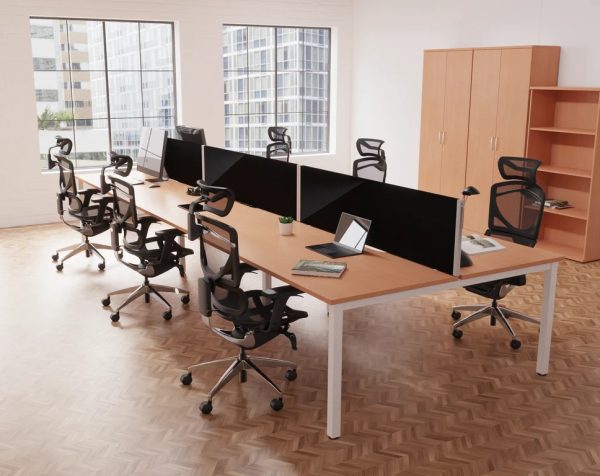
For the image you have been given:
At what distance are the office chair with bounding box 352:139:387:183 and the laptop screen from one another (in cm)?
258

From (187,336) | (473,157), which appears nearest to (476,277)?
(187,336)

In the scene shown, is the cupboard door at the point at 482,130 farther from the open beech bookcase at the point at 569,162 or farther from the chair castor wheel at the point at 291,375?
the chair castor wheel at the point at 291,375

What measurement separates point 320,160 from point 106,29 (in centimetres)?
365

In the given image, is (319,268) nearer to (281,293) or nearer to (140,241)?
(281,293)

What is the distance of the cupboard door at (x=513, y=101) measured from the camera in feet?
A: 24.3

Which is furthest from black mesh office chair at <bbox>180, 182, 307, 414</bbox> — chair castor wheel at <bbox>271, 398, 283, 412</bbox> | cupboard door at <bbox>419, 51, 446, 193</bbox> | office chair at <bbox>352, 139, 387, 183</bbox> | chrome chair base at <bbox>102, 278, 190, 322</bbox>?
cupboard door at <bbox>419, 51, 446, 193</bbox>

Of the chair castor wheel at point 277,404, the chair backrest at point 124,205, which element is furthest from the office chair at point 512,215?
the chair backrest at point 124,205

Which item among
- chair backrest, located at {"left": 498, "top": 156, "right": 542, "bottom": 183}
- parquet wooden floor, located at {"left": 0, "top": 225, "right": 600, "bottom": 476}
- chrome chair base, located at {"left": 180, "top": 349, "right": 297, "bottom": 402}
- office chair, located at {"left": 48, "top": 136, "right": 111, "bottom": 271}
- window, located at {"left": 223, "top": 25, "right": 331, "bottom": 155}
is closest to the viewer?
parquet wooden floor, located at {"left": 0, "top": 225, "right": 600, "bottom": 476}

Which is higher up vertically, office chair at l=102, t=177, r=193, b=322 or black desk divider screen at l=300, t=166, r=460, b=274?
black desk divider screen at l=300, t=166, r=460, b=274

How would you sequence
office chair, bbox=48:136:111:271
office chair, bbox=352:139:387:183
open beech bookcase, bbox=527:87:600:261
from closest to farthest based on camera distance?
office chair, bbox=48:136:111:271 → open beech bookcase, bbox=527:87:600:261 → office chair, bbox=352:139:387:183

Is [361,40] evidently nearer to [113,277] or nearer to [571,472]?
[113,277]

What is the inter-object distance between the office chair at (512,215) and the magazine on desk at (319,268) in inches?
54.9

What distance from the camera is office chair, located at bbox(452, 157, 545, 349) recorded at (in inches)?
203

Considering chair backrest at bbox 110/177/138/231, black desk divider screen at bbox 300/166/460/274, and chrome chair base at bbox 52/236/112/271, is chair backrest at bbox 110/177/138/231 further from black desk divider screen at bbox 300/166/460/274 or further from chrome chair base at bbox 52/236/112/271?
chrome chair base at bbox 52/236/112/271
